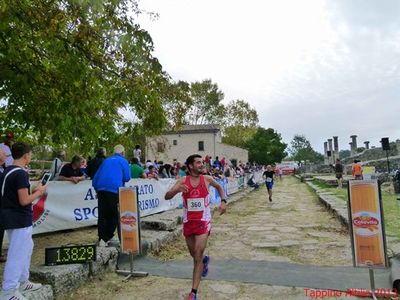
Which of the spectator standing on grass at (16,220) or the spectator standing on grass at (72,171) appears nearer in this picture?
the spectator standing on grass at (16,220)

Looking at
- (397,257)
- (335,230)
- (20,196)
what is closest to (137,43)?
(20,196)

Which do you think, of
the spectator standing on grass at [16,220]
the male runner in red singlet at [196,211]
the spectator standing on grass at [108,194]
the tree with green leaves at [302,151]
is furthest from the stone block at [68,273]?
the tree with green leaves at [302,151]

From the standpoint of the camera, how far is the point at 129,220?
18.7 feet

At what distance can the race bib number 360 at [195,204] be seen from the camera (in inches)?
181

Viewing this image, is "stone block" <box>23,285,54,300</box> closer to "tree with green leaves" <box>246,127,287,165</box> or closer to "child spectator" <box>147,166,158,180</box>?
"child spectator" <box>147,166,158,180</box>

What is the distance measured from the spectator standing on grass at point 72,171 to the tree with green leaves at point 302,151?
245 ft

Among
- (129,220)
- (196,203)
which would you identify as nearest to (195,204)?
(196,203)

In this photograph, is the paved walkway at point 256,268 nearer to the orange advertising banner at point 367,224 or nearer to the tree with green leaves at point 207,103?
the orange advertising banner at point 367,224

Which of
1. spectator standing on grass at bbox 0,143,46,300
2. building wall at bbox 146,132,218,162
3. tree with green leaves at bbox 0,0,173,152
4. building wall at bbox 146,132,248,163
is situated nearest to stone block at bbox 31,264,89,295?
spectator standing on grass at bbox 0,143,46,300

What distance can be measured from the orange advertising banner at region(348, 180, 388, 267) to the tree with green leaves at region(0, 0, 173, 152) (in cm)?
305

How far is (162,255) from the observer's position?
22.6 ft

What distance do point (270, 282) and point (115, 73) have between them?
4163mm

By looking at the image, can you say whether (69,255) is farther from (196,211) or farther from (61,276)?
(196,211)

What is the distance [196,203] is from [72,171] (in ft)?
15.8
